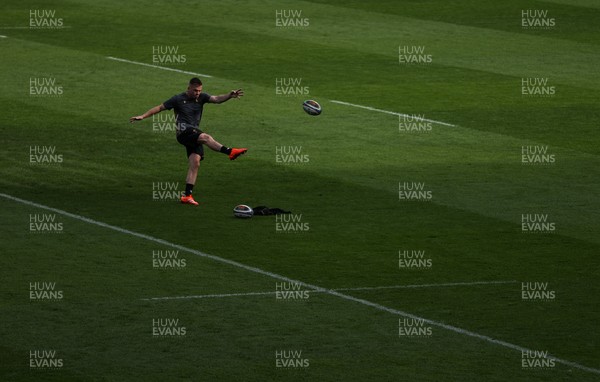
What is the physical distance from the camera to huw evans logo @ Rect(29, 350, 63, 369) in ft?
54.3

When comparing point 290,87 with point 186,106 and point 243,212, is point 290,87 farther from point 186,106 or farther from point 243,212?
point 243,212

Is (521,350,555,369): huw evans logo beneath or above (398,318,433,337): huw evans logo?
beneath

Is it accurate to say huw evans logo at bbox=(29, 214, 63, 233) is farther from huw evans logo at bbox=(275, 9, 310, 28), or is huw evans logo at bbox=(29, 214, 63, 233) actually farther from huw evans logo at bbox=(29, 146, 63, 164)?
huw evans logo at bbox=(275, 9, 310, 28)

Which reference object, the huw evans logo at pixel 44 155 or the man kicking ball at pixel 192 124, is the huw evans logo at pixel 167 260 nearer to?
the man kicking ball at pixel 192 124

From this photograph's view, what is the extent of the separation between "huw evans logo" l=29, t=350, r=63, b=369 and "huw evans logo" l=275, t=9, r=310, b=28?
23.8 m

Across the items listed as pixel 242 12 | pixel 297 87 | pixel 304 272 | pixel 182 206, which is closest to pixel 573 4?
pixel 242 12

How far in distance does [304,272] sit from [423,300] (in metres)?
2.02

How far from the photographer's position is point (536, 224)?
75.6 ft

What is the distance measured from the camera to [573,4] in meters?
43.1

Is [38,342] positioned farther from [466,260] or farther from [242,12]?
[242,12]

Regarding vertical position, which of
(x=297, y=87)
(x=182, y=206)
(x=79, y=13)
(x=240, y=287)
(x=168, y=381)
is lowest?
(x=168, y=381)

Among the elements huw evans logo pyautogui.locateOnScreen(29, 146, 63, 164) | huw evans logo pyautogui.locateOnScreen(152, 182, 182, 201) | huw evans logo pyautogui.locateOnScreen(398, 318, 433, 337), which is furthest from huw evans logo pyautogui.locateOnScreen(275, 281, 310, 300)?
huw evans logo pyautogui.locateOnScreen(29, 146, 63, 164)

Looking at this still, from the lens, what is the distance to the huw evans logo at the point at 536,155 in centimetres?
2748

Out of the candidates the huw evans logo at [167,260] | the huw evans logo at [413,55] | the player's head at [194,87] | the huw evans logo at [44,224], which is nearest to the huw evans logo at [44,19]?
the huw evans logo at [413,55]
